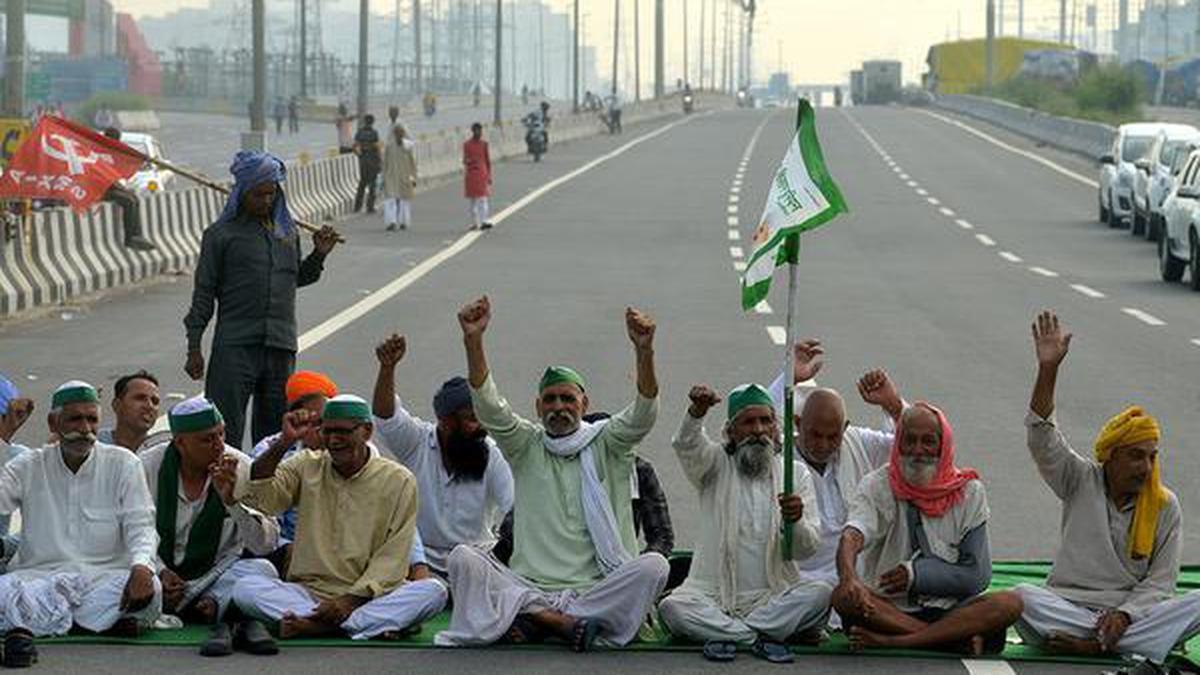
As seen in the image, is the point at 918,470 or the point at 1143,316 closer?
the point at 918,470

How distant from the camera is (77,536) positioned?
32.7ft

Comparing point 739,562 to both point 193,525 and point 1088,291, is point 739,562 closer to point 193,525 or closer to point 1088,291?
point 193,525

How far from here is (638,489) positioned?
1051 cm

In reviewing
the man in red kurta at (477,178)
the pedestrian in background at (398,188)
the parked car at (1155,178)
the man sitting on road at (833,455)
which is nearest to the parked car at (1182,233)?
the parked car at (1155,178)

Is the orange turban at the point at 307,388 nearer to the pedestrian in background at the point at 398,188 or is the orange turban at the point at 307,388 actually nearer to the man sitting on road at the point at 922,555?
the man sitting on road at the point at 922,555

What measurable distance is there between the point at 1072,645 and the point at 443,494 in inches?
108

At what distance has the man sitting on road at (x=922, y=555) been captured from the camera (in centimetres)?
964

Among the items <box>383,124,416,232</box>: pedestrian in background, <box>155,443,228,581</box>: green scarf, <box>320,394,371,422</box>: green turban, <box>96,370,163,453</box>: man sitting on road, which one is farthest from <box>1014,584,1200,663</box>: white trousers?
<box>383,124,416,232</box>: pedestrian in background

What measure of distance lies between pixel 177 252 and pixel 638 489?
63.6ft

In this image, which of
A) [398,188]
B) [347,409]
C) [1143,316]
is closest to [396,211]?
[398,188]

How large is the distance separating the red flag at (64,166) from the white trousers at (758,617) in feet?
25.0

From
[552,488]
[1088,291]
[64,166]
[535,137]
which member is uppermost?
[64,166]

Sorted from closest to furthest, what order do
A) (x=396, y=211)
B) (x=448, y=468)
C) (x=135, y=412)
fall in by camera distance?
(x=135, y=412) → (x=448, y=468) → (x=396, y=211)

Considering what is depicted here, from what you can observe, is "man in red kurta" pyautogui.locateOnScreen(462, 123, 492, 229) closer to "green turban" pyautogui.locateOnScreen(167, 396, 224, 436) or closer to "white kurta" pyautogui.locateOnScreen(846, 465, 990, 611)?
"green turban" pyautogui.locateOnScreen(167, 396, 224, 436)
